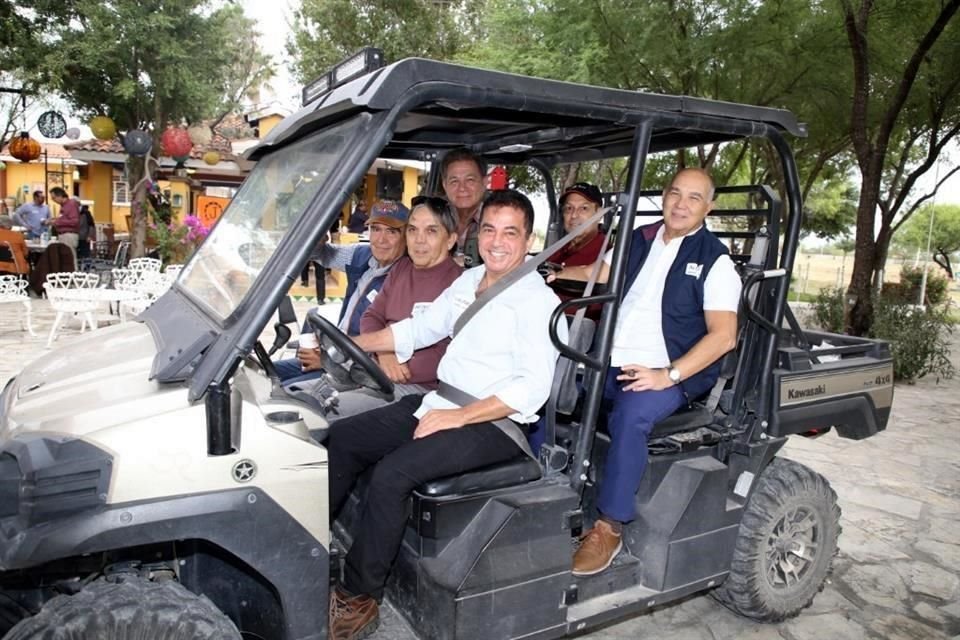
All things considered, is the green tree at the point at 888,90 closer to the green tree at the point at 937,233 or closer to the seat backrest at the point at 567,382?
the seat backrest at the point at 567,382

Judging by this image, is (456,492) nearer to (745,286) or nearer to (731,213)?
(745,286)

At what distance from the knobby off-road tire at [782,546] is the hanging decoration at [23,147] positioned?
1477cm

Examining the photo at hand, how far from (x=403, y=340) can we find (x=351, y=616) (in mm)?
1165

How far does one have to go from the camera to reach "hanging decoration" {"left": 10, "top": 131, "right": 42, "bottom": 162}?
45.0ft

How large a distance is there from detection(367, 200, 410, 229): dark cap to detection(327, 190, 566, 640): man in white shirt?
3.58 ft

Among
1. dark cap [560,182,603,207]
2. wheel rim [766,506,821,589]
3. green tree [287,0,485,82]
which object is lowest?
wheel rim [766,506,821,589]

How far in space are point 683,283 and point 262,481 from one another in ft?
6.23

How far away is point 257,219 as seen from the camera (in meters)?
2.56

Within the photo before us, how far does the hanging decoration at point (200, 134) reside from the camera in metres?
18.0

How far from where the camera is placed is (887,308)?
1088cm

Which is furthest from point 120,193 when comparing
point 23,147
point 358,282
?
point 358,282

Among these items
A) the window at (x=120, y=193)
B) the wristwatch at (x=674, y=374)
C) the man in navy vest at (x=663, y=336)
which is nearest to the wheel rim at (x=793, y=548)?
the man in navy vest at (x=663, y=336)

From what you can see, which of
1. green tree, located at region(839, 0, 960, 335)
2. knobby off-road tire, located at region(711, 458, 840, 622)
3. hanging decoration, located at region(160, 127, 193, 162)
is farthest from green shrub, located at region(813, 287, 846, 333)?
hanging decoration, located at region(160, 127, 193, 162)

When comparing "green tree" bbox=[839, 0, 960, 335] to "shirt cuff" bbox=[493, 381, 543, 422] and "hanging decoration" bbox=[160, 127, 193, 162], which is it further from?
"hanging decoration" bbox=[160, 127, 193, 162]
